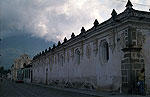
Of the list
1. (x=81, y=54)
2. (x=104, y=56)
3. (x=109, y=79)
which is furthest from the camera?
(x=81, y=54)

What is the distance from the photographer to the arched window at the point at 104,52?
2141cm

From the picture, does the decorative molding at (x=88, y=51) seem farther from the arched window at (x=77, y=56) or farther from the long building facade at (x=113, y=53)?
the arched window at (x=77, y=56)

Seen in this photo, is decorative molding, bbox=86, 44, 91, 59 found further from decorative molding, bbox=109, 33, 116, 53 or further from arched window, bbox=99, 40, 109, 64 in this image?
decorative molding, bbox=109, 33, 116, 53

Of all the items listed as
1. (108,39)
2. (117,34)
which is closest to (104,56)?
(108,39)

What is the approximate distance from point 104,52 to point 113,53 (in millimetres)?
2655

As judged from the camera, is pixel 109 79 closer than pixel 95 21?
Yes

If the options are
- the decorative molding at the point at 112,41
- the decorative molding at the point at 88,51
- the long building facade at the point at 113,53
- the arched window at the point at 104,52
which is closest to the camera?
the long building facade at the point at 113,53

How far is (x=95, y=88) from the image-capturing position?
72.2ft

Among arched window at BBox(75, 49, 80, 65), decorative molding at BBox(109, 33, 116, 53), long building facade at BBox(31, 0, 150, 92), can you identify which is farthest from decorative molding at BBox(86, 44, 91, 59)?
decorative molding at BBox(109, 33, 116, 53)

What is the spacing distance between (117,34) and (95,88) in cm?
707

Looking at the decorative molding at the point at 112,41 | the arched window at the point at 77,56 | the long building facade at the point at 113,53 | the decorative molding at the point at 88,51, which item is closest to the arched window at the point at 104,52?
the long building facade at the point at 113,53

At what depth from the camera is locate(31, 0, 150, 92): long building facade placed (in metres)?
16.7

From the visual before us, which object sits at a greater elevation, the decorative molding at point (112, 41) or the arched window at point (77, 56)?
the decorative molding at point (112, 41)

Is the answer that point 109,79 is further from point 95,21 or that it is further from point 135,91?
point 95,21
